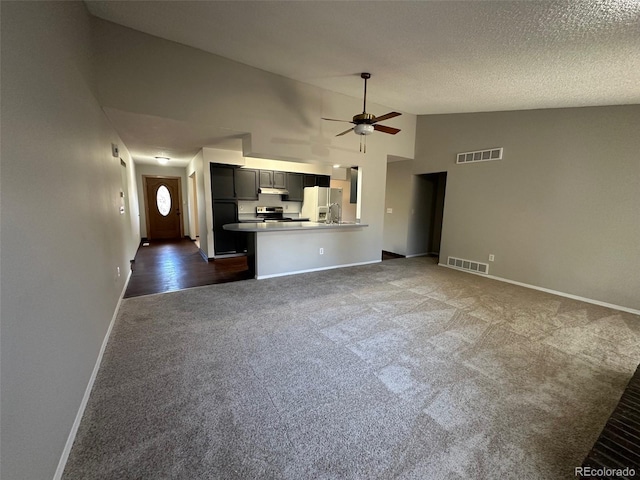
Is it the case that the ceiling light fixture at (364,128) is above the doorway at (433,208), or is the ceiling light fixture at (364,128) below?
above

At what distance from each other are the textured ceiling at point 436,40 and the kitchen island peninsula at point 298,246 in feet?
8.01

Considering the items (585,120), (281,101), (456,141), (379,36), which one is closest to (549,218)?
(585,120)

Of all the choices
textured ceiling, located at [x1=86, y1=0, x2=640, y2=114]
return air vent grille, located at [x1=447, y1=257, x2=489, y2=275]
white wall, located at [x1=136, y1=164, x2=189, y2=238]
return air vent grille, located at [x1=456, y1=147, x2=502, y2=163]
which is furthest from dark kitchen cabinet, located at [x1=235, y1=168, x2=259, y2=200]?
return air vent grille, located at [x1=447, y1=257, x2=489, y2=275]

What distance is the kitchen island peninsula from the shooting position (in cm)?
444

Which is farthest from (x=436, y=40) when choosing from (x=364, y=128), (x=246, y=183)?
(x=246, y=183)

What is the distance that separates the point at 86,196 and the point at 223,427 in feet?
7.00

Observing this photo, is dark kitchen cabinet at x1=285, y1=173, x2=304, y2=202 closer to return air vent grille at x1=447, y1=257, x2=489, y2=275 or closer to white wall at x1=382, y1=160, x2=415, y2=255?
white wall at x1=382, y1=160, x2=415, y2=255

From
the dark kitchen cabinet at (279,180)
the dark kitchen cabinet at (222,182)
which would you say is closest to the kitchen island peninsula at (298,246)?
the dark kitchen cabinet at (222,182)

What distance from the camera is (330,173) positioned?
7.21 metres

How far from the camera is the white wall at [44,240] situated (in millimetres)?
1025

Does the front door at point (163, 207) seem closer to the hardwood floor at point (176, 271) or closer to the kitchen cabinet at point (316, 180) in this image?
the hardwood floor at point (176, 271)

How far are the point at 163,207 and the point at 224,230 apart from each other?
4057mm

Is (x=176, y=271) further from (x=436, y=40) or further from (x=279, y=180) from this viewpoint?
(x=436, y=40)

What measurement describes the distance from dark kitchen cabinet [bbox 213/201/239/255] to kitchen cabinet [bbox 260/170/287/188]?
3.11 feet
